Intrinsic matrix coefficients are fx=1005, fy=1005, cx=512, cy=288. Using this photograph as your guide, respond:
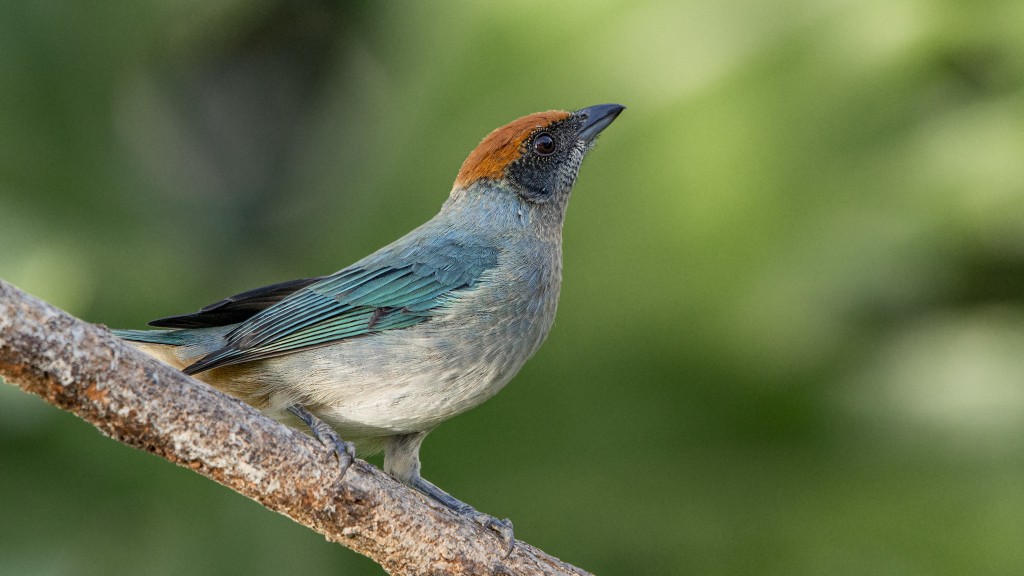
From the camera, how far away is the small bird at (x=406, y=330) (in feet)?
11.0

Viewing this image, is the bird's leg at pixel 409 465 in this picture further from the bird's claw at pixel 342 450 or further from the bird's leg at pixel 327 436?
the bird's claw at pixel 342 450

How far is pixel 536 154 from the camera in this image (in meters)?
4.09

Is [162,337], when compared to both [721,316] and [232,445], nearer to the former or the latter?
[232,445]

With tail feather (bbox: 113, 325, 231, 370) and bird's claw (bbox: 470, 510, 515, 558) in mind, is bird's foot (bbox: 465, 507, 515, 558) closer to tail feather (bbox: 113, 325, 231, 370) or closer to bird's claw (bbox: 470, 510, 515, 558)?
bird's claw (bbox: 470, 510, 515, 558)

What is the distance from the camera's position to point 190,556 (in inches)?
203

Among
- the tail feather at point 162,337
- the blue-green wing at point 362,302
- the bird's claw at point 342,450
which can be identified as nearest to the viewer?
the bird's claw at point 342,450

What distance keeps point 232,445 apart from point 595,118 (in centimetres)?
217

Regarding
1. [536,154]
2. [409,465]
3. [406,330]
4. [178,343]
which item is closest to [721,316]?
[536,154]

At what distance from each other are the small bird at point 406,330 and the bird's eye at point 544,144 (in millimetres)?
12

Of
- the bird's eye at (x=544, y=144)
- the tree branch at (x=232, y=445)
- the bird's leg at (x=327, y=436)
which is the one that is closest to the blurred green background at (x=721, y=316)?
the bird's eye at (x=544, y=144)

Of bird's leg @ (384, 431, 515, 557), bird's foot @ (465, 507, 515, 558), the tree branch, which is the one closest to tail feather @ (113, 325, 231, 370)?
bird's leg @ (384, 431, 515, 557)

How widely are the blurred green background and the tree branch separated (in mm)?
1918

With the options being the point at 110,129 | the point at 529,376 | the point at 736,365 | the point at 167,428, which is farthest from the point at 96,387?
the point at 110,129

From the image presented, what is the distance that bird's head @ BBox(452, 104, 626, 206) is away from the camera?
13.3 ft
